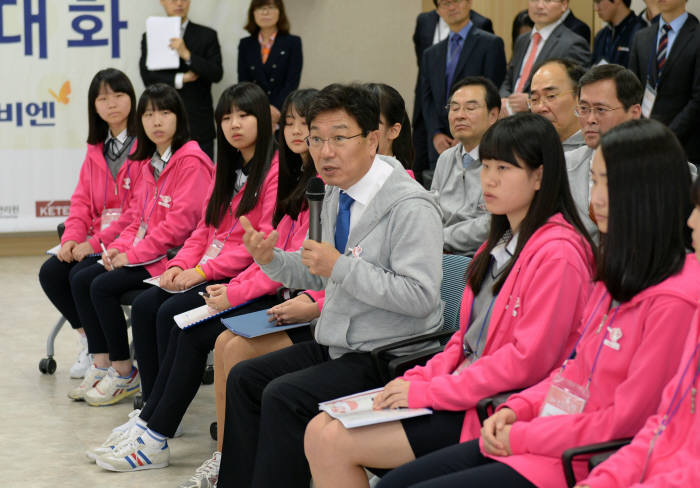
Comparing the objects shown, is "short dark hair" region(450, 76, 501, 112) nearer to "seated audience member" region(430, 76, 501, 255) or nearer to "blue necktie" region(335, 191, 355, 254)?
"seated audience member" region(430, 76, 501, 255)

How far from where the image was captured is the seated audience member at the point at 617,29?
499 cm

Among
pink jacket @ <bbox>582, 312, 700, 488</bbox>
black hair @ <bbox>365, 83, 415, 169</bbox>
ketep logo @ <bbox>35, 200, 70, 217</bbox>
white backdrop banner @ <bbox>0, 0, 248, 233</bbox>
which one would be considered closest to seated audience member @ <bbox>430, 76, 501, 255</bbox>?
black hair @ <bbox>365, 83, 415, 169</bbox>

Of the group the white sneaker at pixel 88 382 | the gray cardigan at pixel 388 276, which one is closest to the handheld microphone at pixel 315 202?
the gray cardigan at pixel 388 276

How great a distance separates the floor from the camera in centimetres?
308

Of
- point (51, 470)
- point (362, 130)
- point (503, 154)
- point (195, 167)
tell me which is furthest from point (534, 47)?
point (51, 470)

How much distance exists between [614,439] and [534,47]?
136 inches

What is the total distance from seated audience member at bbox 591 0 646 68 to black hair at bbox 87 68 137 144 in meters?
2.57

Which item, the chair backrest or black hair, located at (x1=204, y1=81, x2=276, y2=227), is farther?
black hair, located at (x1=204, y1=81, x2=276, y2=227)

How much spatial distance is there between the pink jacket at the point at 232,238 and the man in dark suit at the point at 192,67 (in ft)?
10.2

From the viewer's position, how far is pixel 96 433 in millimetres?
3508

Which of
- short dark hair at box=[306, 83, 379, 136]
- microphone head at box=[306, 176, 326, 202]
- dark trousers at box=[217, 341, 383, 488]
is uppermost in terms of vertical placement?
short dark hair at box=[306, 83, 379, 136]

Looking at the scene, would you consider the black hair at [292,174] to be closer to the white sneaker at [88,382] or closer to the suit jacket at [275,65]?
the white sneaker at [88,382]

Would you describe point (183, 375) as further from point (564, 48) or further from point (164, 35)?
point (164, 35)

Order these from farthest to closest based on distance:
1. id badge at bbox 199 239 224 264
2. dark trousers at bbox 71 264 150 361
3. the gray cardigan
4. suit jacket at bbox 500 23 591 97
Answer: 1. suit jacket at bbox 500 23 591 97
2. dark trousers at bbox 71 264 150 361
3. id badge at bbox 199 239 224 264
4. the gray cardigan
